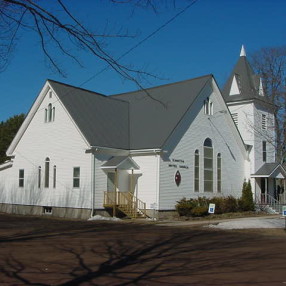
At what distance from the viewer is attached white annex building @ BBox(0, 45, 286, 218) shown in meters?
26.3

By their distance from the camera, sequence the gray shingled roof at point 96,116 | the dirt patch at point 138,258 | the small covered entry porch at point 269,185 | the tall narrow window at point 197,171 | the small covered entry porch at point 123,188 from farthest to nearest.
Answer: the small covered entry porch at point 269,185 < the tall narrow window at point 197,171 < the gray shingled roof at point 96,116 < the small covered entry porch at point 123,188 < the dirt patch at point 138,258

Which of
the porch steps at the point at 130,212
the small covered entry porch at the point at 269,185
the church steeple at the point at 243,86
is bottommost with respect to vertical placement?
the porch steps at the point at 130,212

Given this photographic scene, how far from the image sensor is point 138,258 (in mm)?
11555

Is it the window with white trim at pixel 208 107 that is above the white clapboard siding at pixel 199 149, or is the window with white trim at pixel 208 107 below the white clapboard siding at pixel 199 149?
above

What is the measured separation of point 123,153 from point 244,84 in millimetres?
16990

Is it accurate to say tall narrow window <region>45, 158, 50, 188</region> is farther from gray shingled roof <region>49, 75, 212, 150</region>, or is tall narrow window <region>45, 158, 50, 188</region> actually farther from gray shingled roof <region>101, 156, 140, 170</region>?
gray shingled roof <region>101, 156, 140, 170</region>

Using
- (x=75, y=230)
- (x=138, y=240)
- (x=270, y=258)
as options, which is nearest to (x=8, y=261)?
(x=138, y=240)

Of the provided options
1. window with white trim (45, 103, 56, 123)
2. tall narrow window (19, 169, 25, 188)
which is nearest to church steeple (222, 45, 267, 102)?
window with white trim (45, 103, 56, 123)

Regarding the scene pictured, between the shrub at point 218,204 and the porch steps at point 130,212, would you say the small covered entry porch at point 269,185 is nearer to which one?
the shrub at point 218,204

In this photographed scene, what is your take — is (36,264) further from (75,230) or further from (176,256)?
(75,230)

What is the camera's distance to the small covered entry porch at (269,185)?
118 ft

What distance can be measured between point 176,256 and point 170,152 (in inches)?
599

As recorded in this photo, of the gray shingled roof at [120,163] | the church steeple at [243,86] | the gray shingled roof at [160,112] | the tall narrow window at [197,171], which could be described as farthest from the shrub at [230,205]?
the church steeple at [243,86]

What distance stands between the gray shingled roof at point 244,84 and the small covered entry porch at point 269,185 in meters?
6.12
